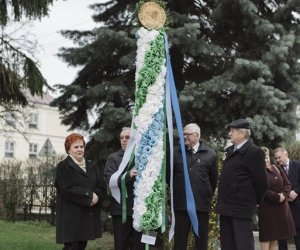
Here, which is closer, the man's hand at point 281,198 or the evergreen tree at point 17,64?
the man's hand at point 281,198

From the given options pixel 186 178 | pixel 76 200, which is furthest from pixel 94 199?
pixel 186 178

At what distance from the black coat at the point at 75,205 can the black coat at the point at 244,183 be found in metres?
1.50

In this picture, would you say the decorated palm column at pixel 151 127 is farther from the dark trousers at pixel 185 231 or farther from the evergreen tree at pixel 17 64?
the evergreen tree at pixel 17 64

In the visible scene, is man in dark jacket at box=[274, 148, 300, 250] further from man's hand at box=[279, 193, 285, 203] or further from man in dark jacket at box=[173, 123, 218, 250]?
man in dark jacket at box=[173, 123, 218, 250]

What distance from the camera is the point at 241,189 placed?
19.3 ft

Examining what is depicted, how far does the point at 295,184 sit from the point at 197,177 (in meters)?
2.35

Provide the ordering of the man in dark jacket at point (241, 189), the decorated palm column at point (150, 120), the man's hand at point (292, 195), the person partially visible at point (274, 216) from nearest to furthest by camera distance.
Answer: the decorated palm column at point (150, 120)
the man in dark jacket at point (241, 189)
the person partially visible at point (274, 216)
the man's hand at point (292, 195)

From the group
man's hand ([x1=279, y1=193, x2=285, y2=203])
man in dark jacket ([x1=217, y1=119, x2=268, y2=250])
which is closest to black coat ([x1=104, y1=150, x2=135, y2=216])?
man in dark jacket ([x1=217, y1=119, x2=268, y2=250])

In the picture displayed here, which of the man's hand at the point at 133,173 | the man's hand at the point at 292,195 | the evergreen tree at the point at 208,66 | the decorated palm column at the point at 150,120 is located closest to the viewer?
the decorated palm column at the point at 150,120

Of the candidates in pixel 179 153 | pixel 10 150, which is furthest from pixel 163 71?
pixel 10 150

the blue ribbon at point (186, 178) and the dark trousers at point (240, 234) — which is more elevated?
the blue ribbon at point (186, 178)

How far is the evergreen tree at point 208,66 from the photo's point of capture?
360 inches

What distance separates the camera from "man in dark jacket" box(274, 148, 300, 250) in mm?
7838

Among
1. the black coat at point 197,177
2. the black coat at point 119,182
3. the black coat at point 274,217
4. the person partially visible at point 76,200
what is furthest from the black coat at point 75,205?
the black coat at point 274,217
